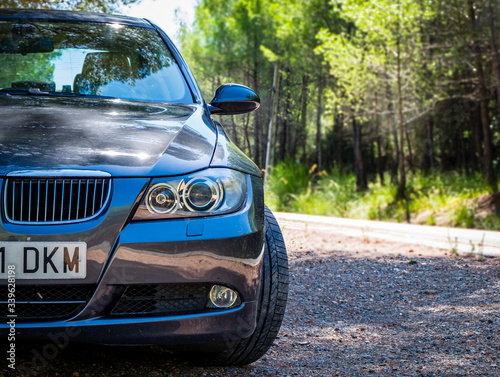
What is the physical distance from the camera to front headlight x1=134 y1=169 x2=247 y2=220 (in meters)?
2.06

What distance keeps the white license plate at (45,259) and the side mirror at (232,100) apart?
1496 millimetres

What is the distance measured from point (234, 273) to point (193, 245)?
20cm

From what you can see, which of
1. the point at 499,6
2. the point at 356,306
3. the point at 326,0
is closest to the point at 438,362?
the point at 356,306

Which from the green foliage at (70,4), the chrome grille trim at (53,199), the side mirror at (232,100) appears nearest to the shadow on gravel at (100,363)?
the chrome grille trim at (53,199)

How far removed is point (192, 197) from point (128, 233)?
261mm

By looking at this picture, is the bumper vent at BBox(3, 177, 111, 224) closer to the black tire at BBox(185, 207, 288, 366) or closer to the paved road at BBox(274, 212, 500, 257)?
the black tire at BBox(185, 207, 288, 366)

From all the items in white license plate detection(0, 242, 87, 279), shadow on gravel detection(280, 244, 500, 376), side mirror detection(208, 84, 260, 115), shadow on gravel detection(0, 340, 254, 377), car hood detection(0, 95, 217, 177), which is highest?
side mirror detection(208, 84, 260, 115)

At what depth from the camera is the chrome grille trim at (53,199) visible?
1963 mm

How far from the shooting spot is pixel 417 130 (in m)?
26.8

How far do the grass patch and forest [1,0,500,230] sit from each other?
1.5 inches

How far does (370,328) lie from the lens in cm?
391

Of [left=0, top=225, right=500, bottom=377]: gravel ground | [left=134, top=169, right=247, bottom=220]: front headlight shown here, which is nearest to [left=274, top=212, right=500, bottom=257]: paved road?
[left=0, top=225, right=500, bottom=377]: gravel ground

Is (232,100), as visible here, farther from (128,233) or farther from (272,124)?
(272,124)

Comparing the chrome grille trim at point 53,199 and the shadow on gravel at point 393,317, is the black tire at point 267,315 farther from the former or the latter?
the chrome grille trim at point 53,199
